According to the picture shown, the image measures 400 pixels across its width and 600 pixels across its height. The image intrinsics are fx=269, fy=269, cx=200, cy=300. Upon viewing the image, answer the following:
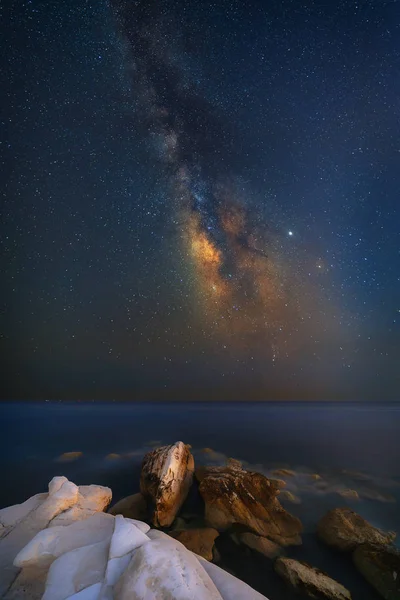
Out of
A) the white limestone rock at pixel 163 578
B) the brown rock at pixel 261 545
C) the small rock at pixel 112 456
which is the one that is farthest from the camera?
the small rock at pixel 112 456

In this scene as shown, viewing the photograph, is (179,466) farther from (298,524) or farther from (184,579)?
(184,579)

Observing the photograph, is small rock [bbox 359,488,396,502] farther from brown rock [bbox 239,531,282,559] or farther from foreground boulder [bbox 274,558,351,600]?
foreground boulder [bbox 274,558,351,600]

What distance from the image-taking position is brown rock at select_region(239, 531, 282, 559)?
905cm

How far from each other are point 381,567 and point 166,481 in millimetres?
7514

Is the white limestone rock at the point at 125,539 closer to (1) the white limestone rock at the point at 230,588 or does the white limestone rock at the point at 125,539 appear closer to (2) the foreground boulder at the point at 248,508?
(1) the white limestone rock at the point at 230,588

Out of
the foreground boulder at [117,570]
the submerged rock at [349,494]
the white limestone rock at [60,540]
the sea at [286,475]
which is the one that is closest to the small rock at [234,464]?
the sea at [286,475]

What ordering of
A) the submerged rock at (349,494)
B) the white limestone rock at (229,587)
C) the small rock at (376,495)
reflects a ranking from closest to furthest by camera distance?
the white limestone rock at (229,587) → the submerged rock at (349,494) → the small rock at (376,495)

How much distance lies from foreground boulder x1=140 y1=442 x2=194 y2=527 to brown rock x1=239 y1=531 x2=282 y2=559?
293 cm

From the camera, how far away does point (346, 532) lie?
9.76m

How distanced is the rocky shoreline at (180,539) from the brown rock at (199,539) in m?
0.04

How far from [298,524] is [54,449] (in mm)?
27194

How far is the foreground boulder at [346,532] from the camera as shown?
9.38 metres

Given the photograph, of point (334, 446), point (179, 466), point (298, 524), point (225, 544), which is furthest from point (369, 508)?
point (334, 446)

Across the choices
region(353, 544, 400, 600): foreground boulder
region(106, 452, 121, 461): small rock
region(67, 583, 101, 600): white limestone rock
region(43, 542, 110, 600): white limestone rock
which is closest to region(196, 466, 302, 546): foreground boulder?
region(353, 544, 400, 600): foreground boulder
